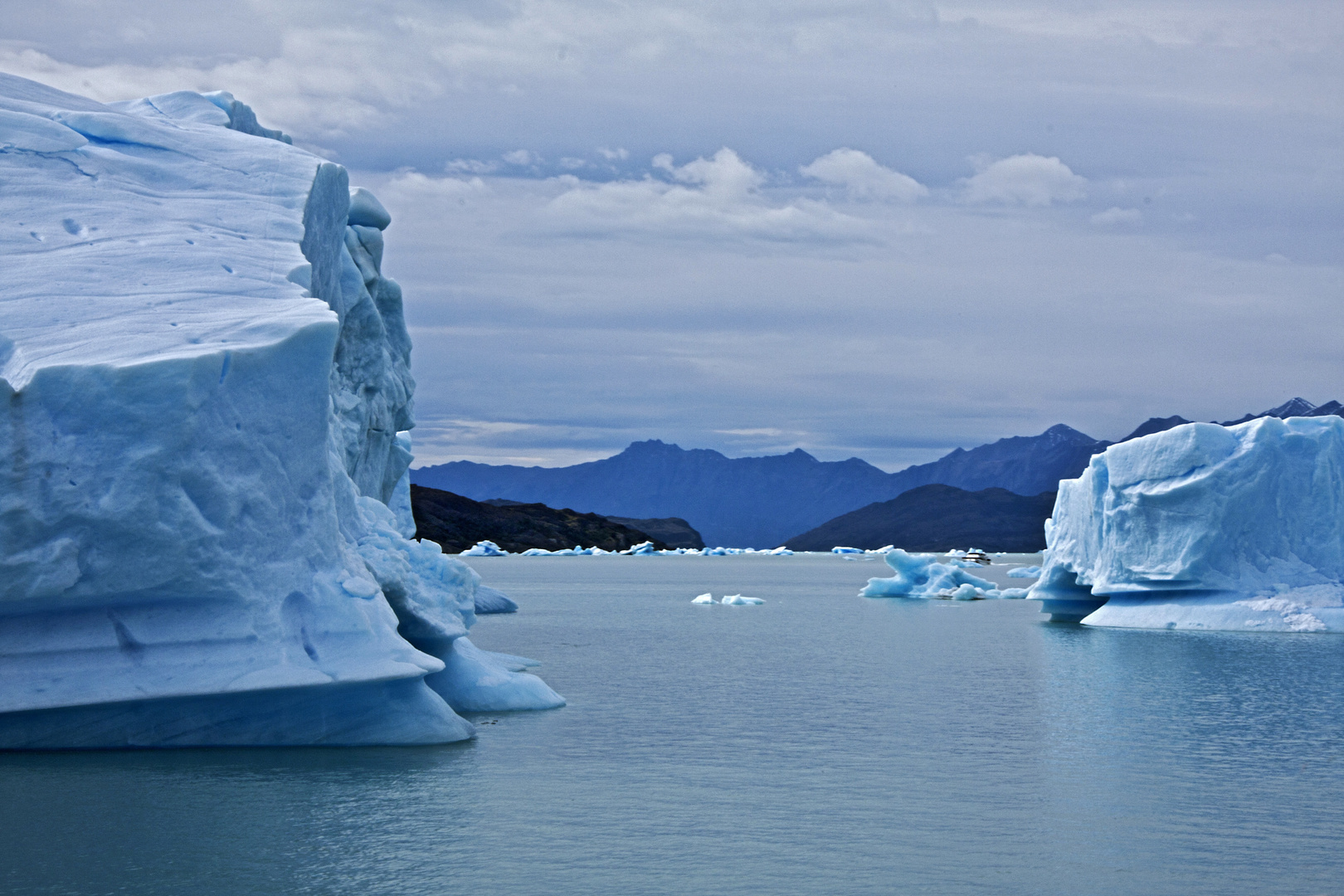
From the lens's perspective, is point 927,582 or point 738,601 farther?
point 927,582

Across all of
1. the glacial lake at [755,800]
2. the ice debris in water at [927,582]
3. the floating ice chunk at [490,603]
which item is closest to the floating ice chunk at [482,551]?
the ice debris in water at [927,582]

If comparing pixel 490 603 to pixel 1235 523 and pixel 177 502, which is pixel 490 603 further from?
pixel 177 502

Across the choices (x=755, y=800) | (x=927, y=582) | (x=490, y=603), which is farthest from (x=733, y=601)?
(x=755, y=800)

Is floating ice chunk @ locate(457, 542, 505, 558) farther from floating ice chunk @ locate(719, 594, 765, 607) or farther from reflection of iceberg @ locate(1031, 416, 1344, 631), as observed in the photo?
reflection of iceberg @ locate(1031, 416, 1344, 631)

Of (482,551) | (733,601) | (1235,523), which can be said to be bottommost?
(482,551)

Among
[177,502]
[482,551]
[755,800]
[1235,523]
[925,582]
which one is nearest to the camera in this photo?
[755,800]

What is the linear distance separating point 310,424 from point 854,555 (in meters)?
150

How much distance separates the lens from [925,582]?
45469 mm

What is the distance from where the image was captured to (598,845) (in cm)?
888

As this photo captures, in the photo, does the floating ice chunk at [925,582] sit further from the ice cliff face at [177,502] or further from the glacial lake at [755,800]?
the ice cliff face at [177,502]

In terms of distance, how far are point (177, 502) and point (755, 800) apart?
17.9 ft

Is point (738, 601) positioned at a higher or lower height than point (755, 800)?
lower

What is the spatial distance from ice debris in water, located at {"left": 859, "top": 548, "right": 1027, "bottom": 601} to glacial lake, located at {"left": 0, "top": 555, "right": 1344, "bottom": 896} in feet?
82.1

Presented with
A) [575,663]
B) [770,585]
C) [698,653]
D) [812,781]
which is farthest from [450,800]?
[770,585]
